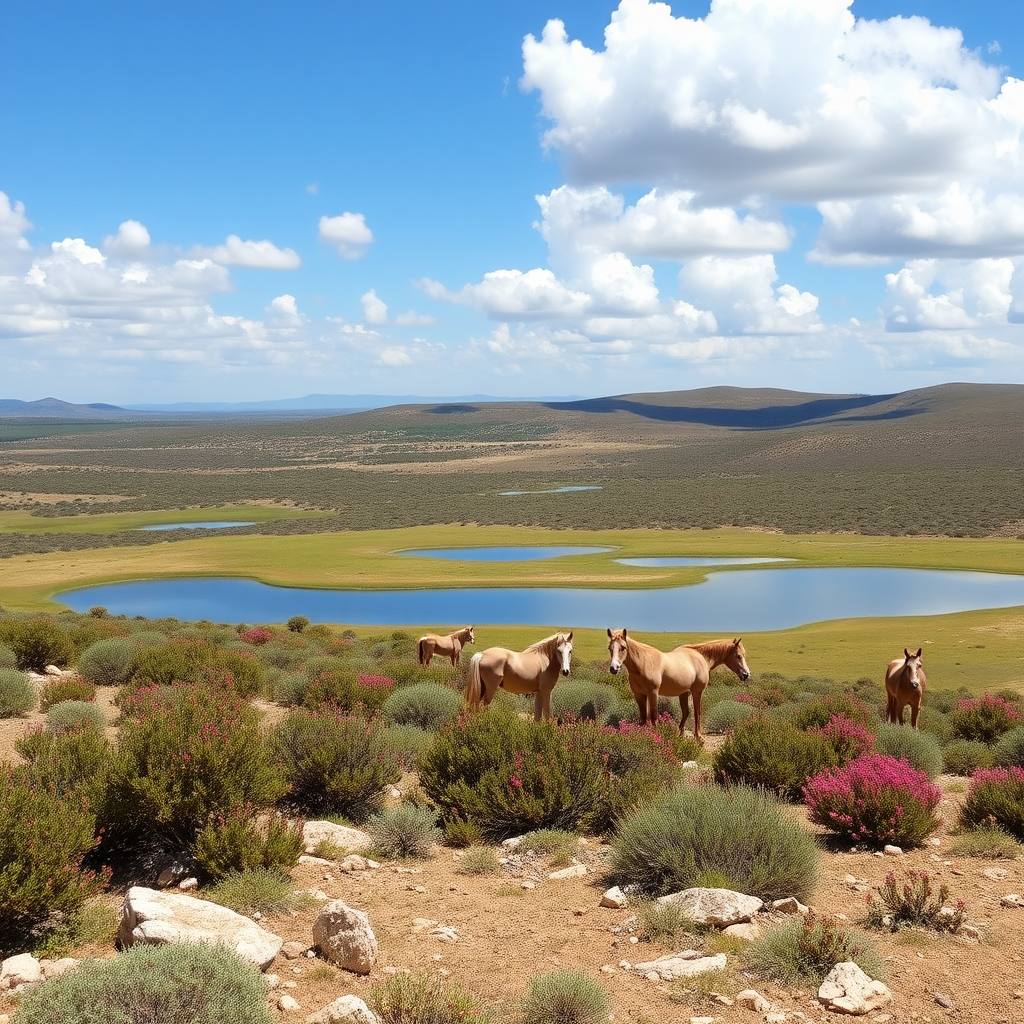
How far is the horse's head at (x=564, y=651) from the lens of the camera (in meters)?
12.6

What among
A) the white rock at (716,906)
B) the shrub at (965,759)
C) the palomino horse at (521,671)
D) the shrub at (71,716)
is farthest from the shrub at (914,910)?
the shrub at (71,716)

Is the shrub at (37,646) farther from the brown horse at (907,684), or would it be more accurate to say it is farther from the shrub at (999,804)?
the shrub at (999,804)

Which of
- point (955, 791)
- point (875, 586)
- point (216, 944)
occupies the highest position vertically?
point (216, 944)

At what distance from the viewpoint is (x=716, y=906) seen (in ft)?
23.0

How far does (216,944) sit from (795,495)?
322 ft

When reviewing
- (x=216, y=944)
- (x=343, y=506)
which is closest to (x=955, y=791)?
(x=216, y=944)

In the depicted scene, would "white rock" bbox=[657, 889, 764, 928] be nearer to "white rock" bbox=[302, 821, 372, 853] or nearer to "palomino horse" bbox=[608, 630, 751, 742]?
"white rock" bbox=[302, 821, 372, 853]

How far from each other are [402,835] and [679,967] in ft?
11.2

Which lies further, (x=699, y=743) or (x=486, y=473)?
(x=486, y=473)

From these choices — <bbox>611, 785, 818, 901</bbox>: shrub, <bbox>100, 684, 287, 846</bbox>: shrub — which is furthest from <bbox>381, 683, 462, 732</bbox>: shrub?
<bbox>611, 785, 818, 901</bbox>: shrub

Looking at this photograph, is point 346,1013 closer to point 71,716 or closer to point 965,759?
point 71,716

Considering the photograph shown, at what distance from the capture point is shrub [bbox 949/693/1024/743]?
1580 cm

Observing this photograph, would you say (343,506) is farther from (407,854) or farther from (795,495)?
(407,854)

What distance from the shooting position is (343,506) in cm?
9769
